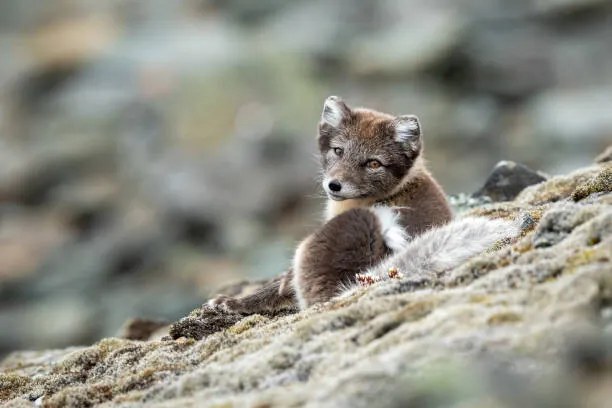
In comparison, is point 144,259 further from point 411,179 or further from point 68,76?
point 411,179

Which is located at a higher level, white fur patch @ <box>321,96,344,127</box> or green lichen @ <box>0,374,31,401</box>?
white fur patch @ <box>321,96,344,127</box>

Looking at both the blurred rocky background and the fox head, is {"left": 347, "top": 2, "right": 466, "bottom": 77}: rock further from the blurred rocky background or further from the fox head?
the fox head

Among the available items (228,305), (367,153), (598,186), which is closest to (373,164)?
(367,153)

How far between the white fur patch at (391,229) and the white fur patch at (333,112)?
1.52 meters

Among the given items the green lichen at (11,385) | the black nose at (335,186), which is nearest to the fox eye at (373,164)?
the black nose at (335,186)

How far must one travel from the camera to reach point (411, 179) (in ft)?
34.1

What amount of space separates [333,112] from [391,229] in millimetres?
2088

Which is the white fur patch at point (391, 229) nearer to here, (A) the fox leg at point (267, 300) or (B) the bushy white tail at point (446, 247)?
(B) the bushy white tail at point (446, 247)

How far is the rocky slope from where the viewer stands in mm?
4961

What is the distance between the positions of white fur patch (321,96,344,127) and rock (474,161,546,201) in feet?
11.8

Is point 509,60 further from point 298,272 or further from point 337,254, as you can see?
point 337,254

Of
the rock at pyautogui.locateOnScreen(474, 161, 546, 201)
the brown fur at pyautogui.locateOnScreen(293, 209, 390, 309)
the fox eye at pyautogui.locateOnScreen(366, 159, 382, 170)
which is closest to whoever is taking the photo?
the brown fur at pyautogui.locateOnScreen(293, 209, 390, 309)

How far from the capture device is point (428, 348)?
217 inches

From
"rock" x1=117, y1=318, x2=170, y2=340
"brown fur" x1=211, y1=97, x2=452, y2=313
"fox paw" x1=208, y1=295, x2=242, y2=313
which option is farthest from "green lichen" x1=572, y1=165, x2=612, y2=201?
"rock" x1=117, y1=318, x2=170, y2=340
